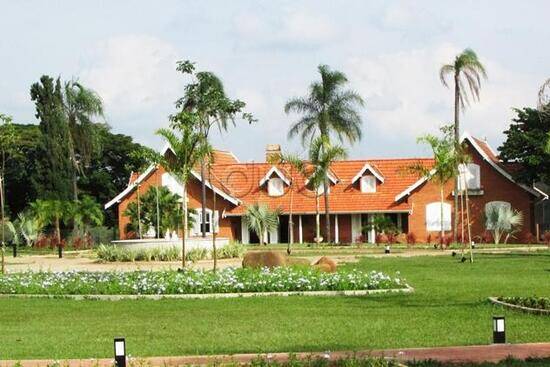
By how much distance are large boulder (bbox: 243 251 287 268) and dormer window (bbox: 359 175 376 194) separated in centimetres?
3374

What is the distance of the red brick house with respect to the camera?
57844 millimetres

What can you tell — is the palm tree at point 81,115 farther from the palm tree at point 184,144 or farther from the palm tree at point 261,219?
the palm tree at point 184,144

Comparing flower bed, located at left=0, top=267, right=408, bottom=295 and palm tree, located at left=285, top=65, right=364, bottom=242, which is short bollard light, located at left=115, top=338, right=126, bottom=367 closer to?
flower bed, located at left=0, top=267, right=408, bottom=295

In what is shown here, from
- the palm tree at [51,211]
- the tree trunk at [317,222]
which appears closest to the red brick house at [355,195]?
the tree trunk at [317,222]

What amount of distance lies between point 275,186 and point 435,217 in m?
9.92

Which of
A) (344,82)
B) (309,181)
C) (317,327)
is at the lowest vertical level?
(317,327)

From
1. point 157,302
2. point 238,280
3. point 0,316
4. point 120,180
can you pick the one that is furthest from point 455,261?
point 120,180

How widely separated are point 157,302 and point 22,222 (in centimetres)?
4141

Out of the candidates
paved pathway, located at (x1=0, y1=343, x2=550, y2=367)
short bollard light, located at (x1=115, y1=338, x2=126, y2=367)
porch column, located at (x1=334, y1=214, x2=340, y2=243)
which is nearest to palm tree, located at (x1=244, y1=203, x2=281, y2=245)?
porch column, located at (x1=334, y1=214, x2=340, y2=243)

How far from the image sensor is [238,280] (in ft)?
72.8

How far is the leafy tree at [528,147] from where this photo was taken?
53.7m

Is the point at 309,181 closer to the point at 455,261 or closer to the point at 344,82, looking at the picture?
the point at 344,82

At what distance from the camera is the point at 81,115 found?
68062mm

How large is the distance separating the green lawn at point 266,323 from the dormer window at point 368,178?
3707 cm
